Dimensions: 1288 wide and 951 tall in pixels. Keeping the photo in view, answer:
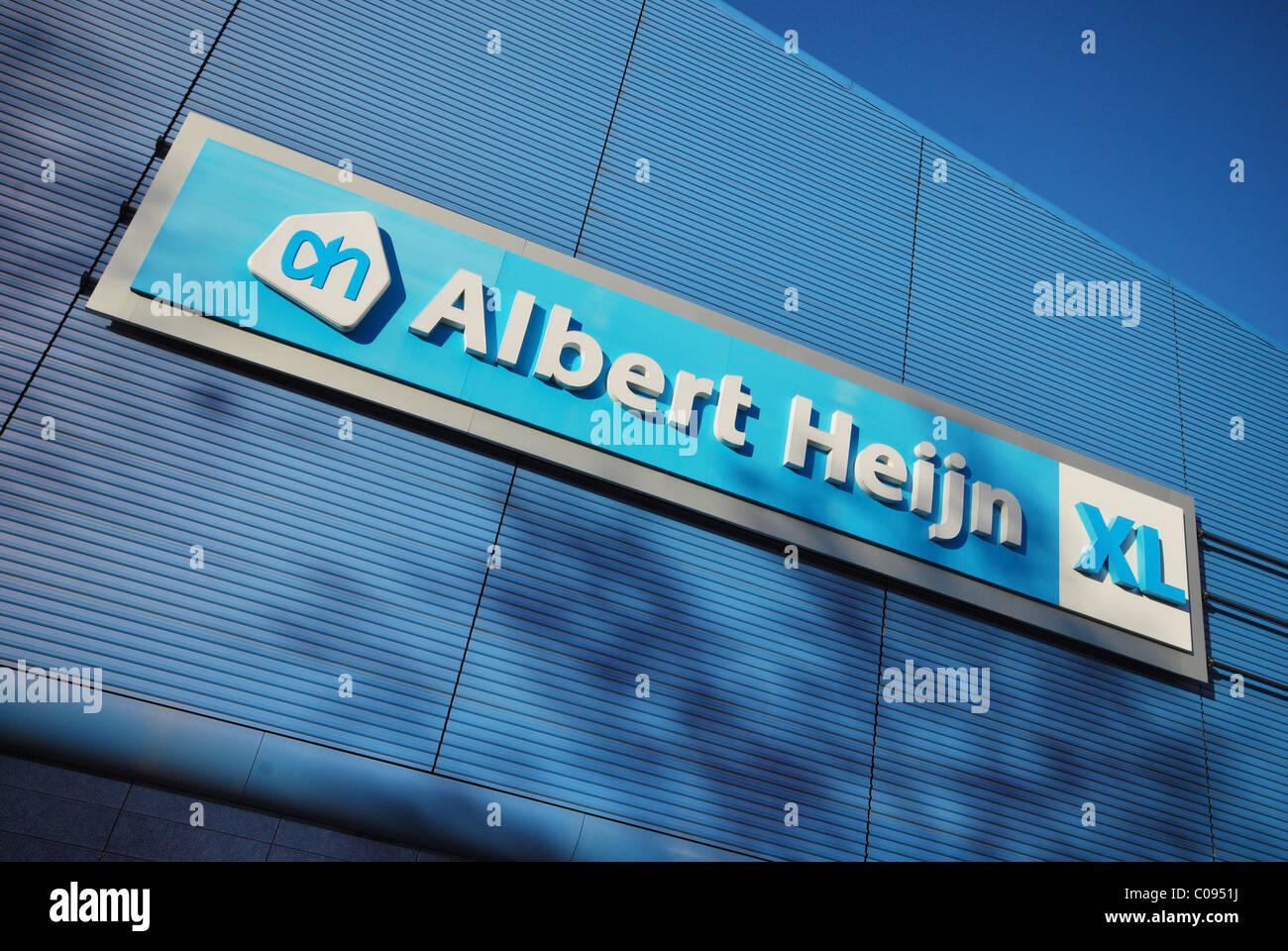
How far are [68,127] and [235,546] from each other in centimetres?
385

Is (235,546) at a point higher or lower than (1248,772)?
lower

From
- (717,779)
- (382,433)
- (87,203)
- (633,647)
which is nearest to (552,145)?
(382,433)

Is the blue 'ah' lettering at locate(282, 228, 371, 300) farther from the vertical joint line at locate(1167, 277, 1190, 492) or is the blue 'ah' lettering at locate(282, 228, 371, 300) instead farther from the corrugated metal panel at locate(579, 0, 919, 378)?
the vertical joint line at locate(1167, 277, 1190, 492)

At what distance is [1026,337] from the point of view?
984cm

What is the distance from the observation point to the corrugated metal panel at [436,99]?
7.64m

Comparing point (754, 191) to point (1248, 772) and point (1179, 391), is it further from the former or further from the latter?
point (1248, 772)

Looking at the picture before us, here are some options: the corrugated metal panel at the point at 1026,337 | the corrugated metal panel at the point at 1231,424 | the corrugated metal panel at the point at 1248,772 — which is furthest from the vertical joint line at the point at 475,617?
the corrugated metal panel at the point at 1231,424

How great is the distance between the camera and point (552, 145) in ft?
27.2

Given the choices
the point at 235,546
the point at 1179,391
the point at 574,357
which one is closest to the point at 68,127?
the point at 235,546

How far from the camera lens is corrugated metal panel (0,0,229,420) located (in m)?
6.52

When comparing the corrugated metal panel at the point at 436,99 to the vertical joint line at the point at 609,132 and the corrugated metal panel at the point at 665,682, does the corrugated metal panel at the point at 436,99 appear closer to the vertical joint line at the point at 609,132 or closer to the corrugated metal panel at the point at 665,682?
the vertical joint line at the point at 609,132

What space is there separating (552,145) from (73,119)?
403 cm

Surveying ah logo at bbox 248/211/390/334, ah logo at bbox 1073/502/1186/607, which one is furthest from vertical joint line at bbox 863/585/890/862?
ah logo at bbox 248/211/390/334
